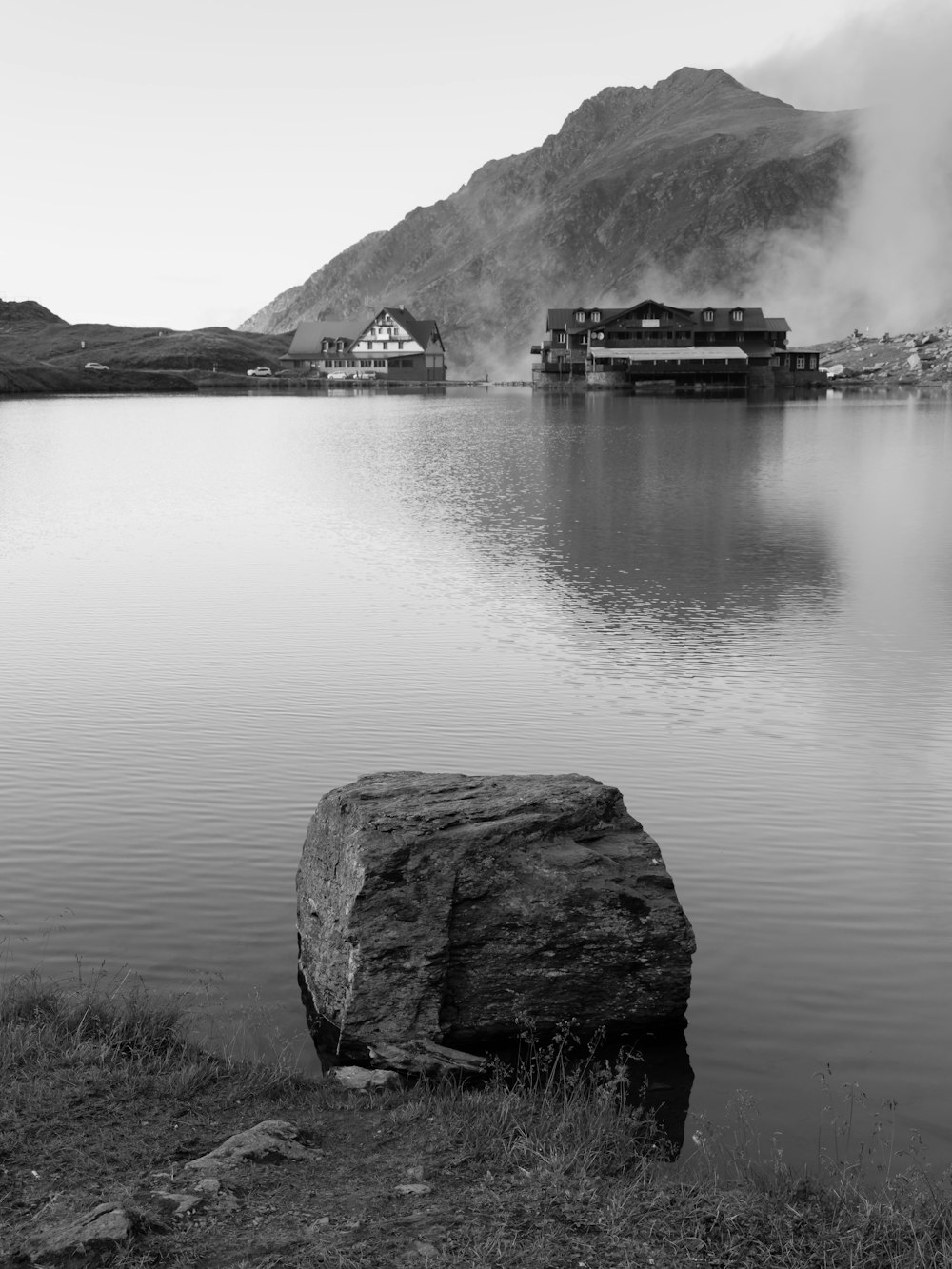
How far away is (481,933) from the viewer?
11.3m

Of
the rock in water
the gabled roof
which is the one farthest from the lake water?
the gabled roof

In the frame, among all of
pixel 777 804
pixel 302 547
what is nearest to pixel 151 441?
pixel 302 547

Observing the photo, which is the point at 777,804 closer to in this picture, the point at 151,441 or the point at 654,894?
the point at 654,894

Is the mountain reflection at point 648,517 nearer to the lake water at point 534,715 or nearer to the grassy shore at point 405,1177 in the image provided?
the lake water at point 534,715

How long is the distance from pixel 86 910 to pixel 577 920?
229 inches

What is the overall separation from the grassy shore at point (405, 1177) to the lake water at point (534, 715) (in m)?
1.22

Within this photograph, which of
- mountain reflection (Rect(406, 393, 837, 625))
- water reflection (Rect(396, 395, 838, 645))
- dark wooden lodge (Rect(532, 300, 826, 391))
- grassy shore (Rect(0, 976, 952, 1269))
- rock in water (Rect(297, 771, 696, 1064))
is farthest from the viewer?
dark wooden lodge (Rect(532, 300, 826, 391))

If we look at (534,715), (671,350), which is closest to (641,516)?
(534,715)

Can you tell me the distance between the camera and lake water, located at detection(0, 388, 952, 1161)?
12.6 m

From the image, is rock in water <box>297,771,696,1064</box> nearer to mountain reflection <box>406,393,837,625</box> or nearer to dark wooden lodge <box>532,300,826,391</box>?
mountain reflection <box>406,393,837,625</box>

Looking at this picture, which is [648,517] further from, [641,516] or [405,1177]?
[405,1177]

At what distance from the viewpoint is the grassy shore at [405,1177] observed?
24.4ft

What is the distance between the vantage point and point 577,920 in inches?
450

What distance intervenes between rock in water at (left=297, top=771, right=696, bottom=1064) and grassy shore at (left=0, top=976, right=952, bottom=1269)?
2.75ft
